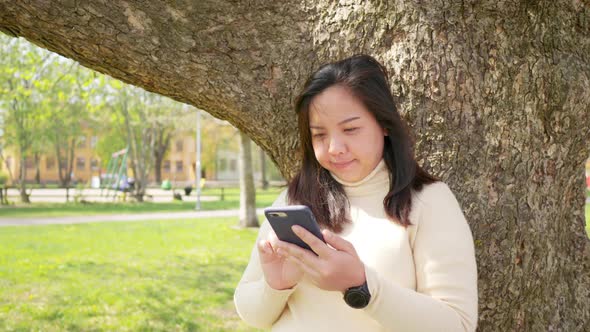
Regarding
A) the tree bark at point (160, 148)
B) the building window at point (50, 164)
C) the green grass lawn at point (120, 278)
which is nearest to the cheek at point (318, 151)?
the green grass lawn at point (120, 278)

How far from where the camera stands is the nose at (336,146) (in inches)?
74.1

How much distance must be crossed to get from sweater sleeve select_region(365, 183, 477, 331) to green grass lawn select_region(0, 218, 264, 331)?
187 inches

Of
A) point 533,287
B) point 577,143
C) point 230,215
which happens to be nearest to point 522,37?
point 577,143

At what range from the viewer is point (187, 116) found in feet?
79.7

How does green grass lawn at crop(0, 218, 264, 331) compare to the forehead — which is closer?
the forehead

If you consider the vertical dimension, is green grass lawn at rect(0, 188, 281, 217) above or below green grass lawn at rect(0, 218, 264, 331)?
above

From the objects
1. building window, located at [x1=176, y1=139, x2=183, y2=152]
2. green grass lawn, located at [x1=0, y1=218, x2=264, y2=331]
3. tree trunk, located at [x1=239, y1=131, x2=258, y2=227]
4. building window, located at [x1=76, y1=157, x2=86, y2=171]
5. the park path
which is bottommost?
green grass lawn, located at [x1=0, y1=218, x2=264, y2=331]

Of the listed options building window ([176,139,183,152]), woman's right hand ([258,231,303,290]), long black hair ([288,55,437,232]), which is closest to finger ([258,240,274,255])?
woman's right hand ([258,231,303,290])

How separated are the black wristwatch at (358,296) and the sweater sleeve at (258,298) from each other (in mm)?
258

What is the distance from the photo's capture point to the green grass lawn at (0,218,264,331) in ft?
21.1

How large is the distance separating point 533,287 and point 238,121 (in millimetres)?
1622

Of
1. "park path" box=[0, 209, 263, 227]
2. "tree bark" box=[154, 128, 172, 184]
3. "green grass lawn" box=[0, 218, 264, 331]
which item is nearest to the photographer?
"green grass lawn" box=[0, 218, 264, 331]

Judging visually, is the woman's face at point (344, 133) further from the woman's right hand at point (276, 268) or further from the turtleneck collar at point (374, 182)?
the woman's right hand at point (276, 268)

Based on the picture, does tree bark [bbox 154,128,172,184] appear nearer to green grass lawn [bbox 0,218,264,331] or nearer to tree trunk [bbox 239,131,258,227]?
tree trunk [bbox 239,131,258,227]
